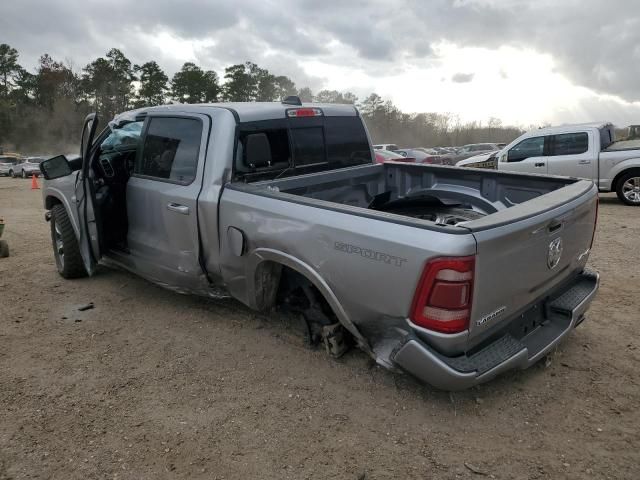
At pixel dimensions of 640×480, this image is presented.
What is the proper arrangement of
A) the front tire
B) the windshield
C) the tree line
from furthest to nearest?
the tree line, the front tire, the windshield

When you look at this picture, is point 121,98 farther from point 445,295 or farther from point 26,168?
point 445,295

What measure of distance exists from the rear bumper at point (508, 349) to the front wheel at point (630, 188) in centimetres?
812

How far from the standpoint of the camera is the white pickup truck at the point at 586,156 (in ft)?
34.0

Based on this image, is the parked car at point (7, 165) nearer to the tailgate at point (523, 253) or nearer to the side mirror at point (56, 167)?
the side mirror at point (56, 167)

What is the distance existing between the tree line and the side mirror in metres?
46.7

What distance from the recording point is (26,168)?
3173 centimetres

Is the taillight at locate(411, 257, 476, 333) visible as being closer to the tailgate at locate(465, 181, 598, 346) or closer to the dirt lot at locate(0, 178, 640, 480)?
the tailgate at locate(465, 181, 598, 346)

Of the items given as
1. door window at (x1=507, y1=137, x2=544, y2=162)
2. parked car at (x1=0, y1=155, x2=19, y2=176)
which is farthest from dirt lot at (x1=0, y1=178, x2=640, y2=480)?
parked car at (x1=0, y1=155, x2=19, y2=176)

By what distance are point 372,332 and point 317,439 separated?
2.17 ft

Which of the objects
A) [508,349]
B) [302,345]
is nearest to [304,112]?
[302,345]

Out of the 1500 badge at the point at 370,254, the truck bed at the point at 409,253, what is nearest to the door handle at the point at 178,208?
the truck bed at the point at 409,253

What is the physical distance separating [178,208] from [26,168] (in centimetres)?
3283

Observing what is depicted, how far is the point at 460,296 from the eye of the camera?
8.30 ft

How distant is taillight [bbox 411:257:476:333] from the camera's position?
2.49 metres
